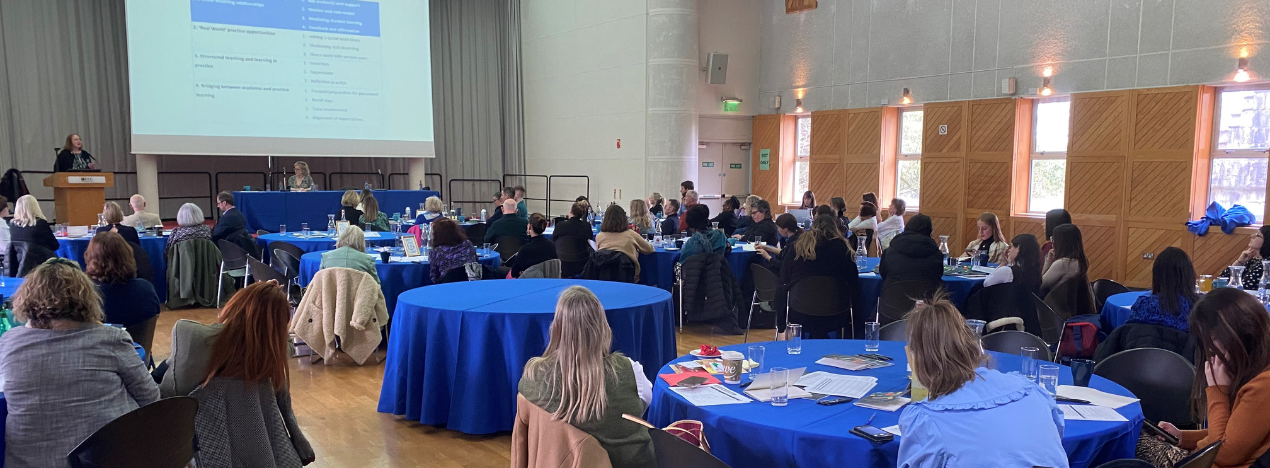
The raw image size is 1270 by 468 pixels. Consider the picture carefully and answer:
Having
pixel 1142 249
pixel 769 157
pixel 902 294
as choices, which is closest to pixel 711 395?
pixel 902 294

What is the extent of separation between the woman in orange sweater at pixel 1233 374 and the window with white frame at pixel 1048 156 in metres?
9.48

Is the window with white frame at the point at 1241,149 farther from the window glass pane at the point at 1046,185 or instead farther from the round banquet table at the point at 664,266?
the round banquet table at the point at 664,266

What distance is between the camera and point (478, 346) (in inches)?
180

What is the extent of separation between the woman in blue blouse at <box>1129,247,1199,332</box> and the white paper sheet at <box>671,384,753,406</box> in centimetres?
244

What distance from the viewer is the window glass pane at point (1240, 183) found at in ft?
32.0

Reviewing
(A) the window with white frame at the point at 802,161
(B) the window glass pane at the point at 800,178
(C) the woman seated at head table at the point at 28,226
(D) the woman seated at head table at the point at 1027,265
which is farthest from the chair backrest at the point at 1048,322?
(B) the window glass pane at the point at 800,178

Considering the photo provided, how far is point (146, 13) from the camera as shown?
12484 mm

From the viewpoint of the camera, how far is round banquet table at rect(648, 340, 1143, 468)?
2621 mm

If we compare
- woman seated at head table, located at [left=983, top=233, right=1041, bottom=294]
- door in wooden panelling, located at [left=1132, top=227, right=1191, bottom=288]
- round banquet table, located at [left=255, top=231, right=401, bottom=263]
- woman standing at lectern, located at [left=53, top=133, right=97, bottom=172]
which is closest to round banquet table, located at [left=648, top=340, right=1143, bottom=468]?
woman seated at head table, located at [left=983, top=233, right=1041, bottom=294]

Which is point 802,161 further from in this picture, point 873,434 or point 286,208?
point 873,434

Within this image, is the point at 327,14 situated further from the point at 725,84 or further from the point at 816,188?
the point at 816,188

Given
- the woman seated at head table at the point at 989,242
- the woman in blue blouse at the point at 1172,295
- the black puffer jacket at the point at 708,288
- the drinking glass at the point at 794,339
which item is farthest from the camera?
the black puffer jacket at the point at 708,288

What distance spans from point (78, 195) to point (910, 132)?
480 inches

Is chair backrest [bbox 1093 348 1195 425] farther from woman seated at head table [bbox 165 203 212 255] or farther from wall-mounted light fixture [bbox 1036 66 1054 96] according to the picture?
wall-mounted light fixture [bbox 1036 66 1054 96]
